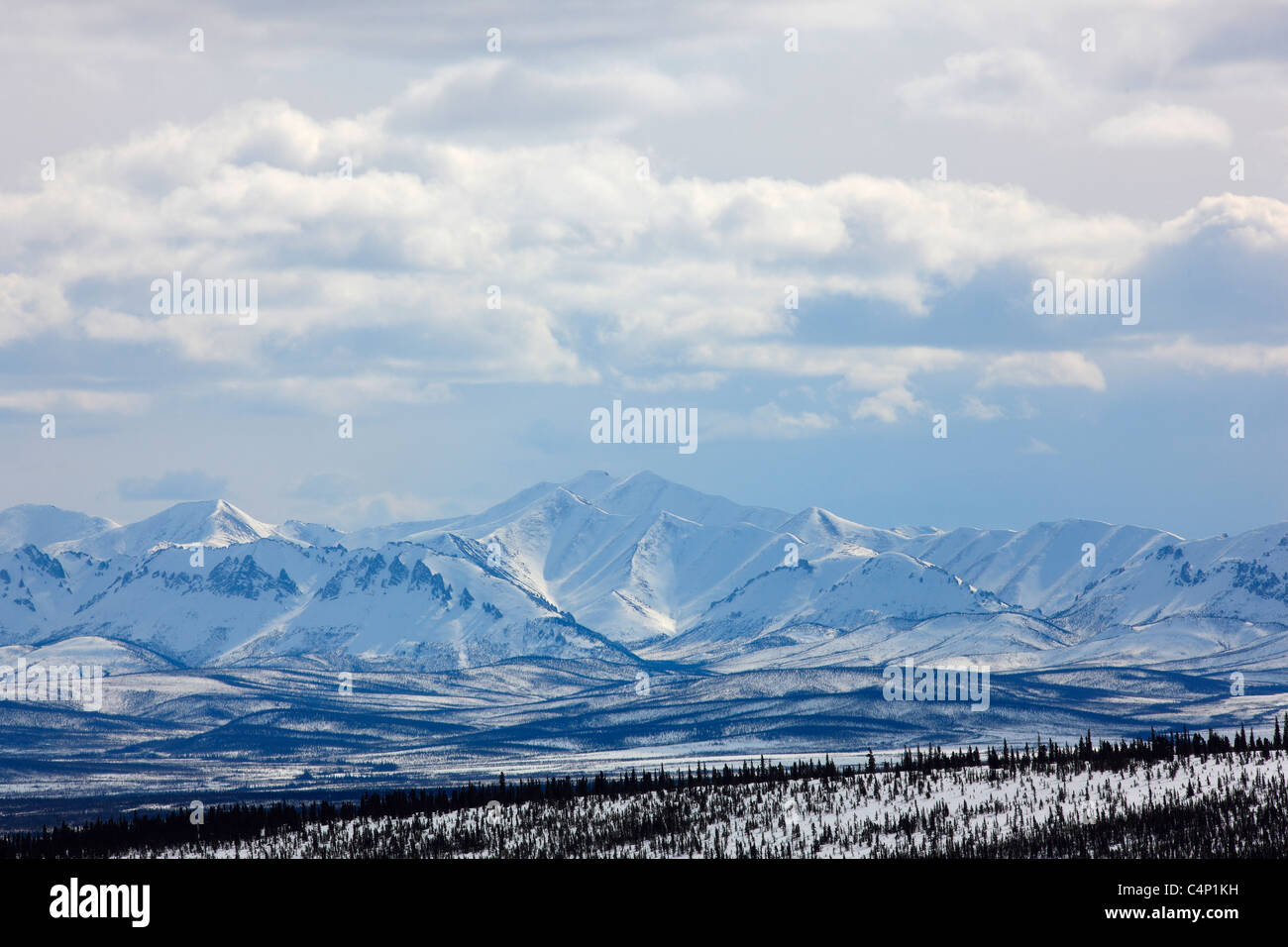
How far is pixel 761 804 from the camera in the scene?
12488 centimetres

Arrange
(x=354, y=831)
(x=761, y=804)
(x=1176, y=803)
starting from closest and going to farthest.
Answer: (x=1176, y=803)
(x=761, y=804)
(x=354, y=831)
